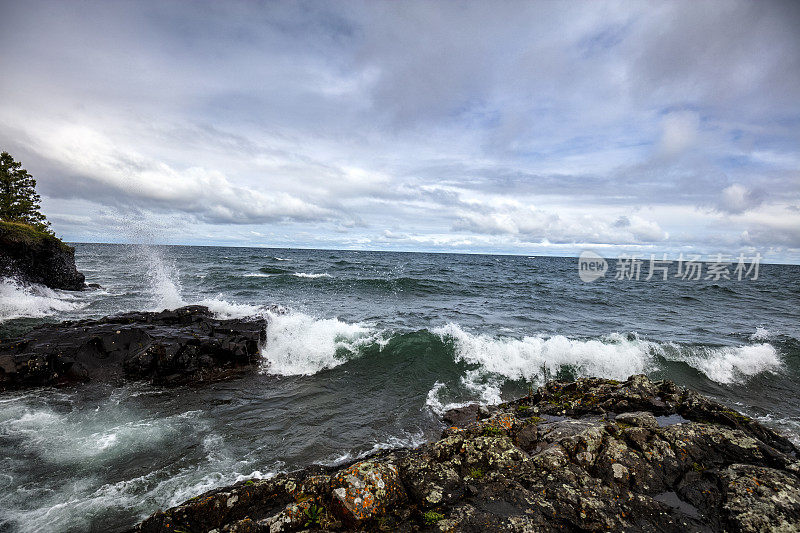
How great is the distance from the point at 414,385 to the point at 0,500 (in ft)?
32.2

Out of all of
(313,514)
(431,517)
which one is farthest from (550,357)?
(313,514)

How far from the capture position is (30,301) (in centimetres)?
2047

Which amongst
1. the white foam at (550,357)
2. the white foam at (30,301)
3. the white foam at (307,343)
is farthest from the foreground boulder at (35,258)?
the white foam at (550,357)

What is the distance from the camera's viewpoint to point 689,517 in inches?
173

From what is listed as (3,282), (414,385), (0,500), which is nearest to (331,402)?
(414,385)

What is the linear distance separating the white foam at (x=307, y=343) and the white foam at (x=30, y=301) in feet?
46.0

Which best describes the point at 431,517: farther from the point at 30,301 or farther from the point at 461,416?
the point at 30,301

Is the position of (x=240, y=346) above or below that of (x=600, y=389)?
below

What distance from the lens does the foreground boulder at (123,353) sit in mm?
10859

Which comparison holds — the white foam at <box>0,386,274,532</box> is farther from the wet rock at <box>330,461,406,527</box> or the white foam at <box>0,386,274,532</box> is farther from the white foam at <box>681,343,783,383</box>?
the white foam at <box>681,343,783,383</box>

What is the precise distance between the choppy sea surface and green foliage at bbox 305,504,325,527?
3.12 metres

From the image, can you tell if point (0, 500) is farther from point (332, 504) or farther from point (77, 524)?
point (332, 504)

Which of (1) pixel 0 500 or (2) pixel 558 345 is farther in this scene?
(2) pixel 558 345

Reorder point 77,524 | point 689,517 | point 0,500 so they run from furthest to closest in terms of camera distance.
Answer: point 0,500
point 77,524
point 689,517
